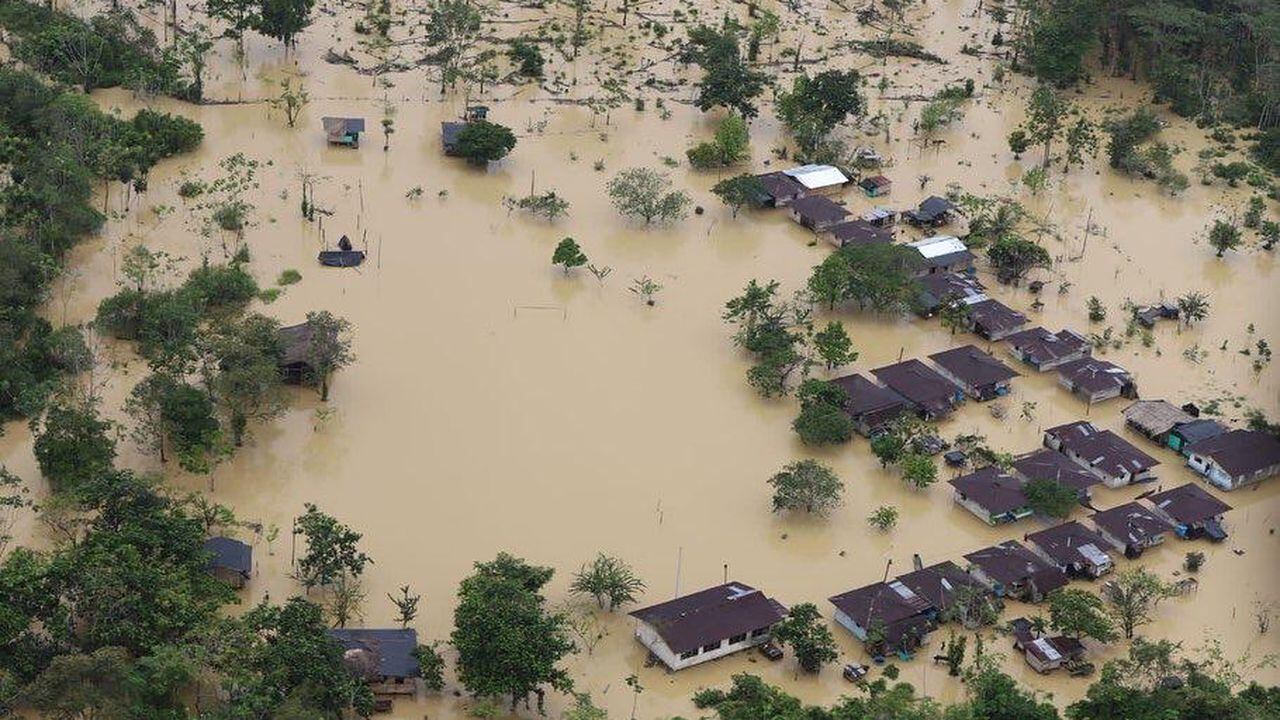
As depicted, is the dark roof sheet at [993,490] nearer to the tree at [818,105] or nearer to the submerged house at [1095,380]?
the submerged house at [1095,380]

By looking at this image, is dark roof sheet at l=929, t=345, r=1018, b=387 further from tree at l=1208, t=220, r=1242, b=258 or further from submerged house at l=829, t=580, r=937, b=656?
tree at l=1208, t=220, r=1242, b=258

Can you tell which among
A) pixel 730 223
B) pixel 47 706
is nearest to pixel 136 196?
pixel 730 223

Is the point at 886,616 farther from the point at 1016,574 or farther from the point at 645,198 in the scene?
the point at 645,198

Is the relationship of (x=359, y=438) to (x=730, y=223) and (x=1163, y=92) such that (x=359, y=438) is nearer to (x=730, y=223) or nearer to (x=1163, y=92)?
(x=730, y=223)

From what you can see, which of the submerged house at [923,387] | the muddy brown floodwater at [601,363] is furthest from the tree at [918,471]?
the submerged house at [923,387]

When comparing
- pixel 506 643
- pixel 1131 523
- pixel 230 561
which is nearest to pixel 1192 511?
pixel 1131 523
